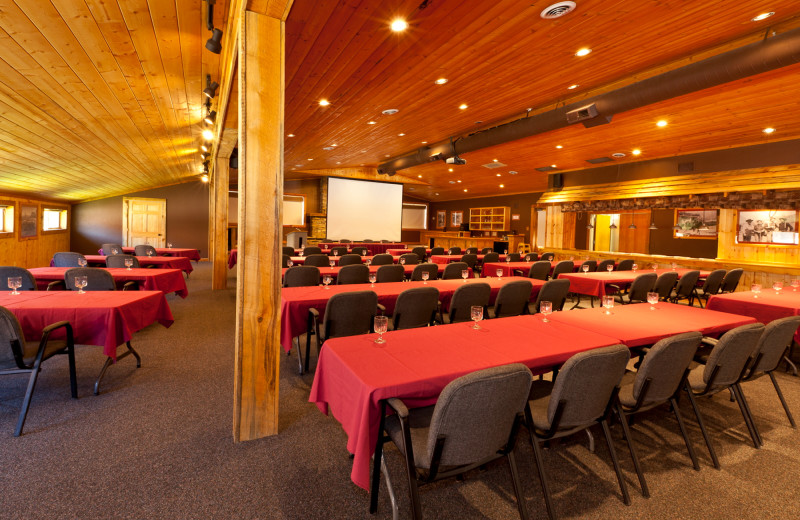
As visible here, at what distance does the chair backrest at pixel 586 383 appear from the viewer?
1.94 meters

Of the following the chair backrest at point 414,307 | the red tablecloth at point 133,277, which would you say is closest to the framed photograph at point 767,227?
the chair backrest at point 414,307

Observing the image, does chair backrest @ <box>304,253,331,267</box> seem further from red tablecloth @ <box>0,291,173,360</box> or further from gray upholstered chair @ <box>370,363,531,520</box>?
gray upholstered chair @ <box>370,363,531,520</box>

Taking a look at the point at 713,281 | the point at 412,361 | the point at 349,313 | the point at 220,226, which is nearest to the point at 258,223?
the point at 349,313

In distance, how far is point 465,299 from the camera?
4426 millimetres

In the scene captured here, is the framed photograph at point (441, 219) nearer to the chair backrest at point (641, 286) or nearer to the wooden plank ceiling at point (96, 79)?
the wooden plank ceiling at point (96, 79)

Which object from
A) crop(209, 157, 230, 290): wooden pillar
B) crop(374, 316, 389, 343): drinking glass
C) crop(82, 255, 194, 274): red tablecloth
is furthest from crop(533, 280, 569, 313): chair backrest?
crop(82, 255, 194, 274): red tablecloth

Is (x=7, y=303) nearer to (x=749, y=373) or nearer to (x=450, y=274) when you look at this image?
(x=450, y=274)

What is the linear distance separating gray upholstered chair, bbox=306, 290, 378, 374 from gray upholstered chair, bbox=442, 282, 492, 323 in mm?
1035

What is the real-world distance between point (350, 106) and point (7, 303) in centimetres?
512

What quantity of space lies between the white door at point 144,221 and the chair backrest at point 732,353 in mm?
17875

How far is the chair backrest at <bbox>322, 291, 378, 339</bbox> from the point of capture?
351 cm

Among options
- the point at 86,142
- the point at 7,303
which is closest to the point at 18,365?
the point at 7,303

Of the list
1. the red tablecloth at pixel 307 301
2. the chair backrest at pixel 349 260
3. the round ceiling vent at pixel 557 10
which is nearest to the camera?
the round ceiling vent at pixel 557 10

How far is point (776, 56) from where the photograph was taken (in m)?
3.81
